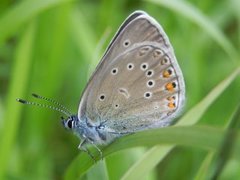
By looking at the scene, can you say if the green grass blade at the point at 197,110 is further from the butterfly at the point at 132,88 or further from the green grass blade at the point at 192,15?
the green grass blade at the point at 192,15

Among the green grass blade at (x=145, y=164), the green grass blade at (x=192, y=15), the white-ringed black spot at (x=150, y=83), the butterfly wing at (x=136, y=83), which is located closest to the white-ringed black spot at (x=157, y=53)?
the butterfly wing at (x=136, y=83)

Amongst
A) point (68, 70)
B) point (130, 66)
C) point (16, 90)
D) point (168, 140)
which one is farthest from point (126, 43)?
point (68, 70)

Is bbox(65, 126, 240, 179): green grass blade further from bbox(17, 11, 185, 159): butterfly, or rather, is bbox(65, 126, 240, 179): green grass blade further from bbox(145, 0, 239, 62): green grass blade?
bbox(145, 0, 239, 62): green grass blade

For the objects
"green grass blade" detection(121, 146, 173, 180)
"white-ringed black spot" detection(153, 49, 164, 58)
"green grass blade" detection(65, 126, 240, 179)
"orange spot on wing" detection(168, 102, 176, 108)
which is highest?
"white-ringed black spot" detection(153, 49, 164, 58)

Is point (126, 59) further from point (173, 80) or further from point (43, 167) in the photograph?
point (43, 167)

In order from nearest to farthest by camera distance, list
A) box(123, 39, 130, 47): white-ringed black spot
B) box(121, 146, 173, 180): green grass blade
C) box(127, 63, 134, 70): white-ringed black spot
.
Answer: box(121, 146, 173, 180): green grass blade, box(123, 39, 130, 47): white-ringed black spot, box(127, 63, 134, 70): white-ringed black spot

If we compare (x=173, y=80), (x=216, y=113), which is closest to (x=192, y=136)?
(x=173, y=80)

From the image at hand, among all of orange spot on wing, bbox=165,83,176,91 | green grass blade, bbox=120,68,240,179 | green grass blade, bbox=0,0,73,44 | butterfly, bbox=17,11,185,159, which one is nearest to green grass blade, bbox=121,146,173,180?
green grass blade, bbox=120,68,240,179

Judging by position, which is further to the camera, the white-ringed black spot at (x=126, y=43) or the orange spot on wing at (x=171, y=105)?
the orange spot on wing at (x=171, y=105)

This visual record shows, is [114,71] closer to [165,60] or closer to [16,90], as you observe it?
[165,60]

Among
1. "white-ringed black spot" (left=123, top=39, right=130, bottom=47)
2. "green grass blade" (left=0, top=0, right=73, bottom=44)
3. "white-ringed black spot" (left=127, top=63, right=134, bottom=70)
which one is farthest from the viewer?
"green grass blade" (left=0, top=0, right=73, bottom=44)

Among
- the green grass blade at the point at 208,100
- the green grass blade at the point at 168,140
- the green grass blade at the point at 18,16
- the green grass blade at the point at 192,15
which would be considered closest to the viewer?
the green grass blade at the point at 168,140
